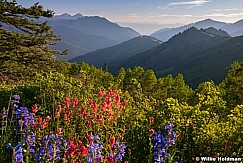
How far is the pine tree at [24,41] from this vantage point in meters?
16.8

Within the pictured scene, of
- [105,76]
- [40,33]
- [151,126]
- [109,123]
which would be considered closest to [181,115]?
[151,126]

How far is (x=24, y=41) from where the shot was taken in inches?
696

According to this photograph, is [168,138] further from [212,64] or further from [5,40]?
[212,64]

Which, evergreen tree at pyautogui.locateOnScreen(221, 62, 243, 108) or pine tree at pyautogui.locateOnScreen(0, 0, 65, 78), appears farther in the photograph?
evergreen tree at pyautogui.locateOnScreen(221, 62, 243, 108)

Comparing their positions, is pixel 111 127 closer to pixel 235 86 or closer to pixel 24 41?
pixel 24 41

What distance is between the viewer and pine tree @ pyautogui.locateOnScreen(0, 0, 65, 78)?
55.2 ft

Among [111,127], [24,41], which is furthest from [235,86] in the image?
[111,127]

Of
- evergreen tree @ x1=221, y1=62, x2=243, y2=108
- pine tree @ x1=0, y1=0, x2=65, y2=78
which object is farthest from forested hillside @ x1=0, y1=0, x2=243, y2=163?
evergreen tree @ x1=221, y1=62, x2=243, y2=108

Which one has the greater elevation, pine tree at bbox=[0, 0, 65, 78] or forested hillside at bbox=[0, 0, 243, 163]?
pine tree at bbox=[0, 0, 65, 78]

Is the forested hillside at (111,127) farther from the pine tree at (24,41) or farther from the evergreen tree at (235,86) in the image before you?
the evergreen tree at (235,86)

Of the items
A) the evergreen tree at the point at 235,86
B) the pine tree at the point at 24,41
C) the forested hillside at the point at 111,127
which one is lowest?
the evergreen tree at the point at 235,86

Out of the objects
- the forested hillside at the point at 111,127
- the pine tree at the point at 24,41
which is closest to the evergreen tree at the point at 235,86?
the pine tree at the point at 24,41

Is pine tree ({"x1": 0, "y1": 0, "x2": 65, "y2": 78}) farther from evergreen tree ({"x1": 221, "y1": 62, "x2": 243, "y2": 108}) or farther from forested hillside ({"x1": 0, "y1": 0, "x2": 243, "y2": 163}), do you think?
evergreen tree ({"x1": 221, "y1": 62, "x2": 243, "y2": 108})

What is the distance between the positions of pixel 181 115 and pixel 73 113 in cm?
231
